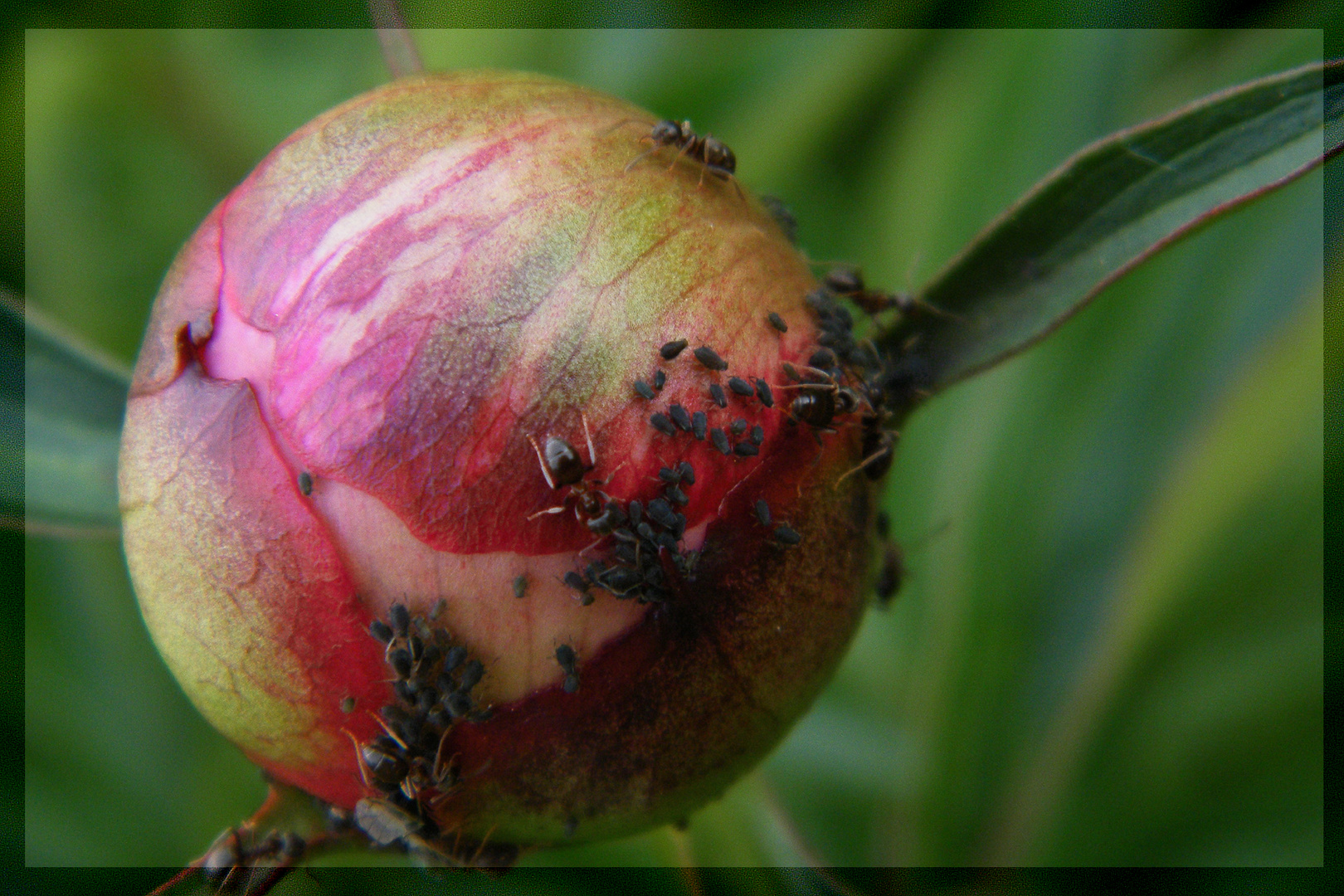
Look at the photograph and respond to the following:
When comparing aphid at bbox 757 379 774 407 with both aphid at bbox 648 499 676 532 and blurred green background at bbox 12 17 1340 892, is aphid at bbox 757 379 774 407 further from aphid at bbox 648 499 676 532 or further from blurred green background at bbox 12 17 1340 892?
blurred green background at bbox 12 17 1340 892

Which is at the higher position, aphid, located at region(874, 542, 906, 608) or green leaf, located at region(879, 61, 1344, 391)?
green leaf, located at region(879, 61, 1344, 391)

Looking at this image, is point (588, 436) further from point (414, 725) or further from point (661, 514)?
point (414, 725)

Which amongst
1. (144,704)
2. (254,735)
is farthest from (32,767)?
(254,735)

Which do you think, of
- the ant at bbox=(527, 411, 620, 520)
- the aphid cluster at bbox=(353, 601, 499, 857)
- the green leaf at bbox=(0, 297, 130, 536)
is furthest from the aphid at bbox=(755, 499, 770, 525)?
the green leaf at bbox=(0, 297, 130, 536)

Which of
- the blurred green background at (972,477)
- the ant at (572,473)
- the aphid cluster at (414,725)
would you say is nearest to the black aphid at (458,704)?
the aphid cluster at (414,725)

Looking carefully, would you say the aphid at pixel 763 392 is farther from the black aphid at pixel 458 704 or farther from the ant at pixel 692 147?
the black aphid at pixel 458 704

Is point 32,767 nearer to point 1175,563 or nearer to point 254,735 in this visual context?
point 254,735

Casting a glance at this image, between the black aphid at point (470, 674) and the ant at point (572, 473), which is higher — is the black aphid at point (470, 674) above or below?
below
